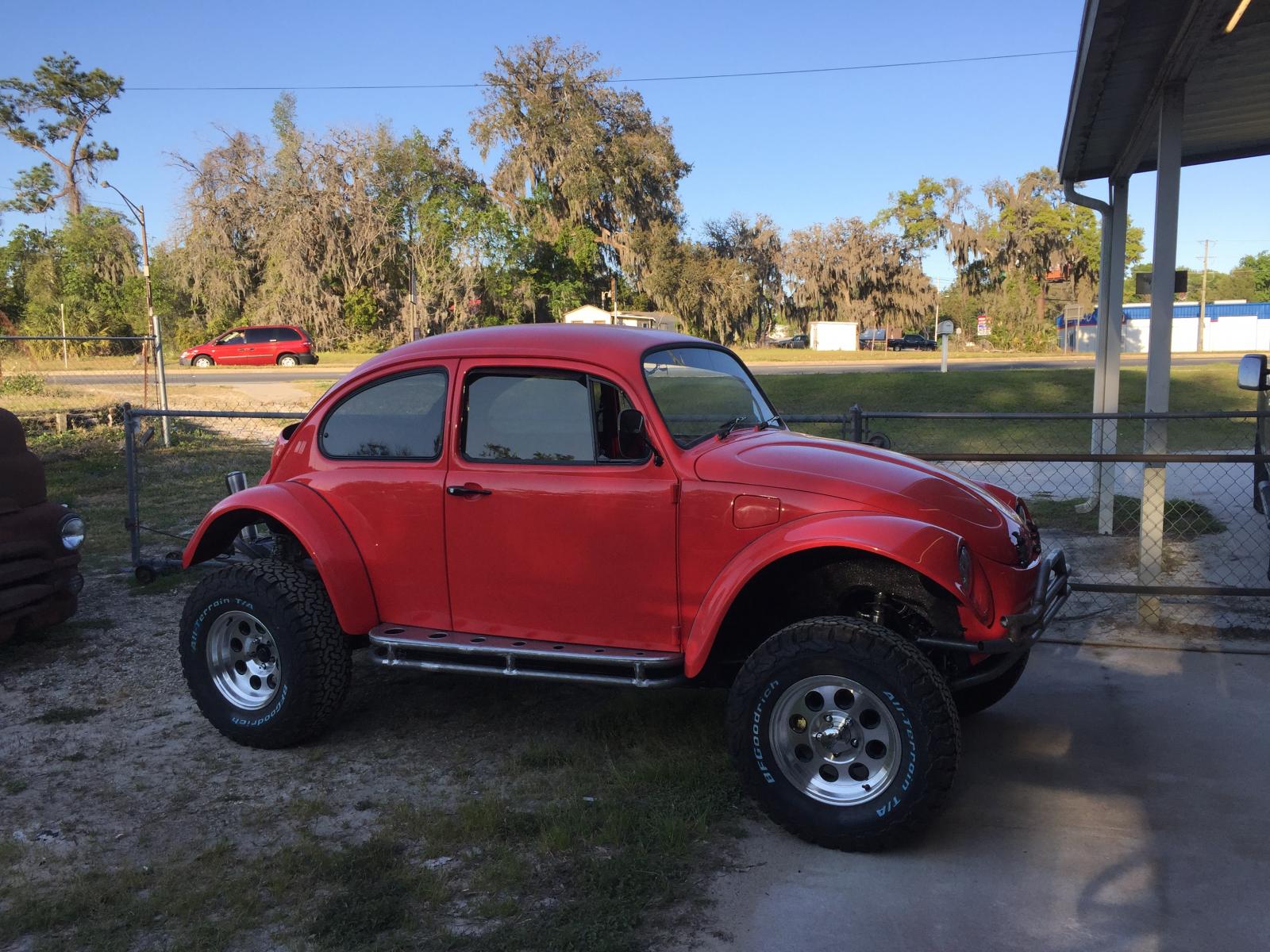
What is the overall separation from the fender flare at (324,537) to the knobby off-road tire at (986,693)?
2.78m

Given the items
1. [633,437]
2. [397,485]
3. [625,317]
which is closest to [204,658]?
[397,485]

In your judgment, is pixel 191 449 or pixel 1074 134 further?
pixel 191 449

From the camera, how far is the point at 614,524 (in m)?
4.28

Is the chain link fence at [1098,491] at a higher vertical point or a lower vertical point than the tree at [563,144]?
lower

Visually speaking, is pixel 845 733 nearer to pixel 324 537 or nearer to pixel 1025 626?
pixel 1025 626

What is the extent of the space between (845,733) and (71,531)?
4.91m

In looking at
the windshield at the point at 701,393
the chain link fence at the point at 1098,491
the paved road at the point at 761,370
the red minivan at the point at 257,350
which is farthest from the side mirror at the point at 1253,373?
the red minivan at the point at 257,350

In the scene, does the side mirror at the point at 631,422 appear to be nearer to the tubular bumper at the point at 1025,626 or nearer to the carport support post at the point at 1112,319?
the tubular bumper at the point at 1025,626

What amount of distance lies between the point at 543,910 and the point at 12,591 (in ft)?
13.9

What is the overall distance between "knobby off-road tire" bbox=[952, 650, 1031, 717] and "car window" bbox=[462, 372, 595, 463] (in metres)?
2.15

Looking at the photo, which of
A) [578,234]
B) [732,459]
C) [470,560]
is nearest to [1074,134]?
[732,459]

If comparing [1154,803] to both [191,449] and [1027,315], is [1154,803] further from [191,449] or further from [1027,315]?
[1027,315]

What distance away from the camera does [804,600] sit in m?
4.37

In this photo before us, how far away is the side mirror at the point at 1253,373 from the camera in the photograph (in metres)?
6.16
